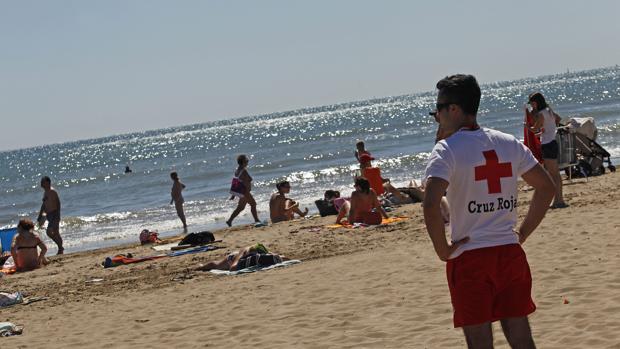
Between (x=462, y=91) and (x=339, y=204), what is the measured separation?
1187 centimetres

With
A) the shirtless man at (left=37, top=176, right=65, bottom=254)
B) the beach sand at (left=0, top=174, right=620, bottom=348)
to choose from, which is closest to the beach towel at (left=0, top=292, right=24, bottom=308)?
the beach sand at (left=0, top=174, right=620, bottom=348)

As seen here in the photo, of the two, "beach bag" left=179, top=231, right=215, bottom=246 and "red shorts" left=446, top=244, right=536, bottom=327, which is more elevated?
"red shorts" left=446, top=244, right=536, bottom=327

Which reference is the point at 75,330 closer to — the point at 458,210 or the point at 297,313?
the point at 297,313

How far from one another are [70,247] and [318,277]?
11704mm

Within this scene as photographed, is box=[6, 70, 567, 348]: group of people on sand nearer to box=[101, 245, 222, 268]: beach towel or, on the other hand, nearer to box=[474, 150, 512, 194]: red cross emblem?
box=[474, 150, 512, 194]: red cross emblem

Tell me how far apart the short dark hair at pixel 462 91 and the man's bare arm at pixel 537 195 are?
0.38m

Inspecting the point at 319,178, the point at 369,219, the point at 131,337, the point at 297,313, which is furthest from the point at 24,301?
the point at 319,178

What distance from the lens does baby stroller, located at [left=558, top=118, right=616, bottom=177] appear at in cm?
1673

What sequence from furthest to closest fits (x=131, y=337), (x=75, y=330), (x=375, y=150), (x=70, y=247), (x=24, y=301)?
(x=375, y=150) < (x=70, y=247) < (x=24, y=301) < (x=75, y=330) < (x=131, y=337)

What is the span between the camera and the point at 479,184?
3.74 m

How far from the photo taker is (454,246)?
3754 millimetres

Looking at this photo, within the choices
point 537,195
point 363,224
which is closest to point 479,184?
point 537,195

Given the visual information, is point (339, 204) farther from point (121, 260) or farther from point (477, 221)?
point (477, 221)

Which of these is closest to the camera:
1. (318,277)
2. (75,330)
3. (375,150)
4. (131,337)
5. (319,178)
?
(131,337)
